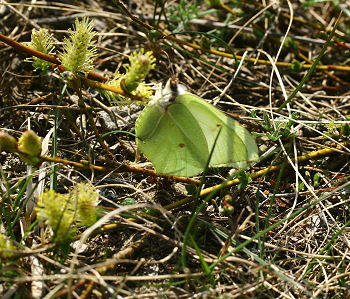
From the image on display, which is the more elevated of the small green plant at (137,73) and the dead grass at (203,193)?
the small green plant at (137,73)

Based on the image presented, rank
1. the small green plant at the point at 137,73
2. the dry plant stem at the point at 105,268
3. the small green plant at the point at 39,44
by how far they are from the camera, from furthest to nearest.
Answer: the small green plant at the point at 39,44 < the small green plant at the point at 137,73 < the dry plant stem at the point at 105,268

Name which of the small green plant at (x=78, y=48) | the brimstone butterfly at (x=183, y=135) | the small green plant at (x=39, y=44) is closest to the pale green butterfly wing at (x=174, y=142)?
the brimstone butterfly at (x=183, y=135)

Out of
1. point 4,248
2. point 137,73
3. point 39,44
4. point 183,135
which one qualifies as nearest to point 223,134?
point 183,135

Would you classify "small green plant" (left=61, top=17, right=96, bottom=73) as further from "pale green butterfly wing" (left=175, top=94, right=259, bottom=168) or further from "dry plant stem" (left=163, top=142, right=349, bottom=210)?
"dry plant stem" (left=163, top=142, right=349, bottom=210)

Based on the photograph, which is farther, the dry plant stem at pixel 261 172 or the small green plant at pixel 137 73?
the dry plant stem at pixel 261 172

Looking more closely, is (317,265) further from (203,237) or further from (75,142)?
(75,142)

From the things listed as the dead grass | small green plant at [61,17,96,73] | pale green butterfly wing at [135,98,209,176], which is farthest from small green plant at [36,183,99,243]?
small green plant at [61,17,96,73]

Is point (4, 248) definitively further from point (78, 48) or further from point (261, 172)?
point (261, 172)

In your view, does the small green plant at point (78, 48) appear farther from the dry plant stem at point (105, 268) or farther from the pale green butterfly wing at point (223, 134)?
the dry plant stem at point (105, 268)
